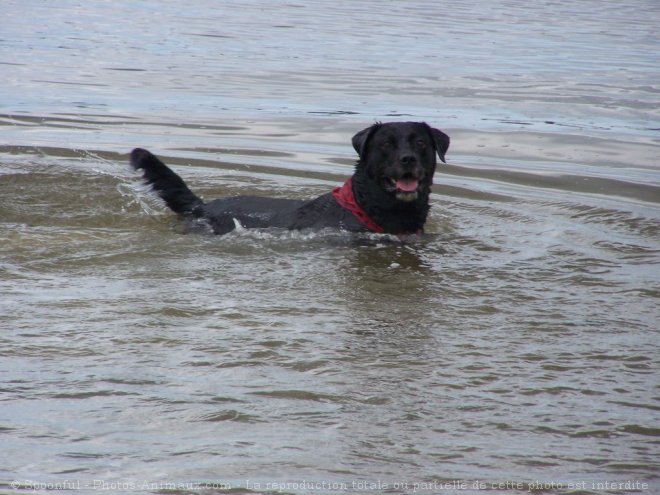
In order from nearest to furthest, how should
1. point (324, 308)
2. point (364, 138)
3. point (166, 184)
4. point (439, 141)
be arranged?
point (324, 308) → point (364, 138) → point (439, 141) → point (166, 184)

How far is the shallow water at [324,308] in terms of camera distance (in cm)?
421

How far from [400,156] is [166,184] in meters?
2.16

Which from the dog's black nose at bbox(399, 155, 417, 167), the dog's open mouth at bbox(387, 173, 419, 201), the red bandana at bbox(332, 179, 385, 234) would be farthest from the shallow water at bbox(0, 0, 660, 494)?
the dog's black nose at bbox(399, 155, 417, 167)

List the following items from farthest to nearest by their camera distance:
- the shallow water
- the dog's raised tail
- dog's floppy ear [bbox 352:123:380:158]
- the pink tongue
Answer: the dog's raised tail → dog's floppy ear [bbox 352:123:380:158] → the pink tongue → the shallow water

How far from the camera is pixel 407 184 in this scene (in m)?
8.34

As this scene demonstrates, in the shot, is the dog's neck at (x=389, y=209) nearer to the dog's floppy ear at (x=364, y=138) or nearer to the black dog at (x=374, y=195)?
the black dog at (x=374, y=195)

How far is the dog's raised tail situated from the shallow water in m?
0.21

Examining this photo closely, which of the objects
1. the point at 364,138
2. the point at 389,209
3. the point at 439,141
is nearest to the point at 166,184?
the point at 364,138

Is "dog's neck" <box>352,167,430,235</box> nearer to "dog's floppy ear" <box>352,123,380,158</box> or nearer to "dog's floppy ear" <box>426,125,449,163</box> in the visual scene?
"dog's floppy ear" <box>352,123,380,158</box>

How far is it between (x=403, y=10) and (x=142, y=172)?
29845 millimetres

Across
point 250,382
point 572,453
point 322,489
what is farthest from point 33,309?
point 572,453

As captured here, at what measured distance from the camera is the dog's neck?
27.9ft

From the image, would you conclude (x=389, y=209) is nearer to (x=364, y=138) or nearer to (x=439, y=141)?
(x=364, y=138)

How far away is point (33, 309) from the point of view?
19.7ft
